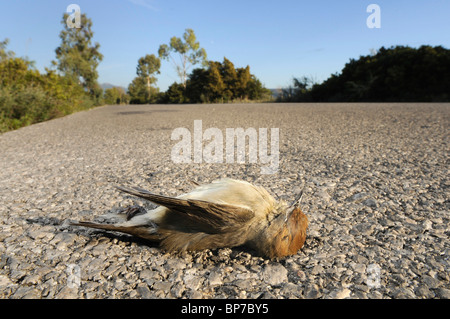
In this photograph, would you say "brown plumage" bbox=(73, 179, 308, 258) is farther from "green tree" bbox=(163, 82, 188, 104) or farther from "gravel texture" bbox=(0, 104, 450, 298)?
"green tree" bbox=(163, 82, 188, 104)

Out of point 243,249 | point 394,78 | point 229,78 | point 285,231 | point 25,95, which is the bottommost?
point 243,249

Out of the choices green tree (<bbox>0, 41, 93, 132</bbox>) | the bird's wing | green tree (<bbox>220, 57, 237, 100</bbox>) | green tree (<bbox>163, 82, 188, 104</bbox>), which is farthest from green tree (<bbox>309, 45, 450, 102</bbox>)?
the bird's wing

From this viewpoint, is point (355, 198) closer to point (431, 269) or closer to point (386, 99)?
point (431, 269)

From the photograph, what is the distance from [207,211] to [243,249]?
51 centimetres

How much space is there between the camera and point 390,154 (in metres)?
4.47

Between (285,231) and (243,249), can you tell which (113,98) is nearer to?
(243,249)

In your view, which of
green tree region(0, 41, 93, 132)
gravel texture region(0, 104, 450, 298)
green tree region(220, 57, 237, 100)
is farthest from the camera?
green tree region(220, 57, 237, 100)

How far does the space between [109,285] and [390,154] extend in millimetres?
4383

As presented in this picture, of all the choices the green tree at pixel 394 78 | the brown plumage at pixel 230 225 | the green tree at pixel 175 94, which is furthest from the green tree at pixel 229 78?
the brown plumage at pixel 230 225

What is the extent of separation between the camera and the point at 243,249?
1.85 metres

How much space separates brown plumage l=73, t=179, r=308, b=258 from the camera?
5.27 feet

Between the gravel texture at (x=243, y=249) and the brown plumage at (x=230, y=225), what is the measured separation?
0.13 metres

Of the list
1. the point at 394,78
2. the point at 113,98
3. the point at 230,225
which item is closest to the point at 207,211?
the point at 230,225

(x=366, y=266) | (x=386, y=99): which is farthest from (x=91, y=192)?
(x=386, y=99)
